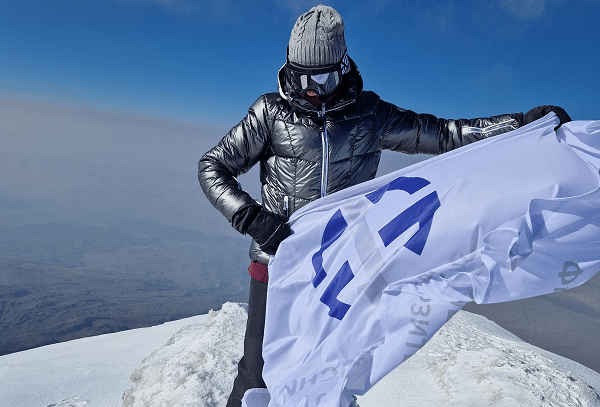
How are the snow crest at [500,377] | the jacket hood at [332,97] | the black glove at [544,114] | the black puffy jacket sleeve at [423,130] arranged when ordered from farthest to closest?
the snow crest at [500,377]
the black puffy jacket sleeve at [423,130]
the jacket hood at [332,97]
the black glove at [544,114]

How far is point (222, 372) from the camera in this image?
3.03m

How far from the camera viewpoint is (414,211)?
5.31ft

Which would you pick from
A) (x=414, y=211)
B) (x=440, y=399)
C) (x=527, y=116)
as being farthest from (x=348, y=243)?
(x=440, y=399)

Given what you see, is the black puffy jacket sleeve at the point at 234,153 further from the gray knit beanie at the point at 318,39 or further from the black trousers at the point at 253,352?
the black trousers at the point at 253,352

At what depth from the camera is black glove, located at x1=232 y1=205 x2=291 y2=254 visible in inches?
70.1

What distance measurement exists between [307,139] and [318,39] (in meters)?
0.44

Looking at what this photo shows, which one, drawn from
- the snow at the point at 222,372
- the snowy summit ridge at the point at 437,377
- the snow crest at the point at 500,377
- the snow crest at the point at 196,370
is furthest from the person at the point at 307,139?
the snow crest at the point at 500,377

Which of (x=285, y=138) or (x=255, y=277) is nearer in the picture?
(x=285, y=138)

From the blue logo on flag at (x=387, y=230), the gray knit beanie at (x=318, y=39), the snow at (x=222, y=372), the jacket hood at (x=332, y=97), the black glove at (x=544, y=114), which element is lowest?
the snow at (x=222, y=372)

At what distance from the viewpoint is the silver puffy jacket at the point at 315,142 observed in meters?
1.86

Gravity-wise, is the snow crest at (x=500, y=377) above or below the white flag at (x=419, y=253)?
below

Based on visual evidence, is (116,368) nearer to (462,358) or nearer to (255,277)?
(255,277)

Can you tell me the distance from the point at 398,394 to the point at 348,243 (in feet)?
6.14

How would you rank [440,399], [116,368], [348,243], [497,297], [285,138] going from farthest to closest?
[116,368]
[440,399]
[285,138]
[348,243]
[497,297]
